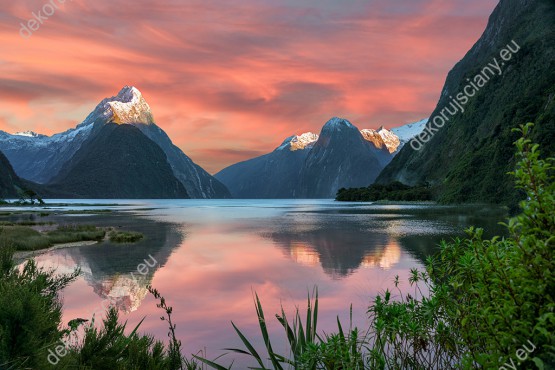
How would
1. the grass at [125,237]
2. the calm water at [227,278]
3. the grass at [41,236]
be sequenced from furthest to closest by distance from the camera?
the grass at [125,237]
the grass at [41,236]
the calm water at [227,278]

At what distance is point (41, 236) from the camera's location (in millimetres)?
47906

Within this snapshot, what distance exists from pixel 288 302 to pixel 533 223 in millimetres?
18279

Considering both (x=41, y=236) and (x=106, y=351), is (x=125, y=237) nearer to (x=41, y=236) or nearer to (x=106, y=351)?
(x=41, y=236)

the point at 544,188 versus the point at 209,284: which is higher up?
the point at 544,188

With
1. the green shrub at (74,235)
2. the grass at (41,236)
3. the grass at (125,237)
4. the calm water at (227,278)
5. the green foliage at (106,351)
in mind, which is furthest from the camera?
the grass at (125,237)

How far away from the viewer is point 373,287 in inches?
993

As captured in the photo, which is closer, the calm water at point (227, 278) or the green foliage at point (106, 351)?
the green foliage at point (106, 351)

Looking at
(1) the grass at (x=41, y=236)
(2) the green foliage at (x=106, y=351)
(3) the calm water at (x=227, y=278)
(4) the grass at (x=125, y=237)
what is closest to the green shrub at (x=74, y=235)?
(1) the grass at (x=41, y=236)

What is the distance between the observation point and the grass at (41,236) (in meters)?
42.3

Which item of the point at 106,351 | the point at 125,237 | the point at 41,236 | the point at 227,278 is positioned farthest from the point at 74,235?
the point at 106,351

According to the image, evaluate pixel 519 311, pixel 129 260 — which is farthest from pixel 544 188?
pixel 129 260

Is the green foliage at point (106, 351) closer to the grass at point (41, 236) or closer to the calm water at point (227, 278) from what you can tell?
the calm water at point (227, 278)

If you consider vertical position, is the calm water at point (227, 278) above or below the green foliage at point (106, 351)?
below

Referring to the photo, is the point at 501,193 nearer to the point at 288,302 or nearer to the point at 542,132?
the point at 542,132
